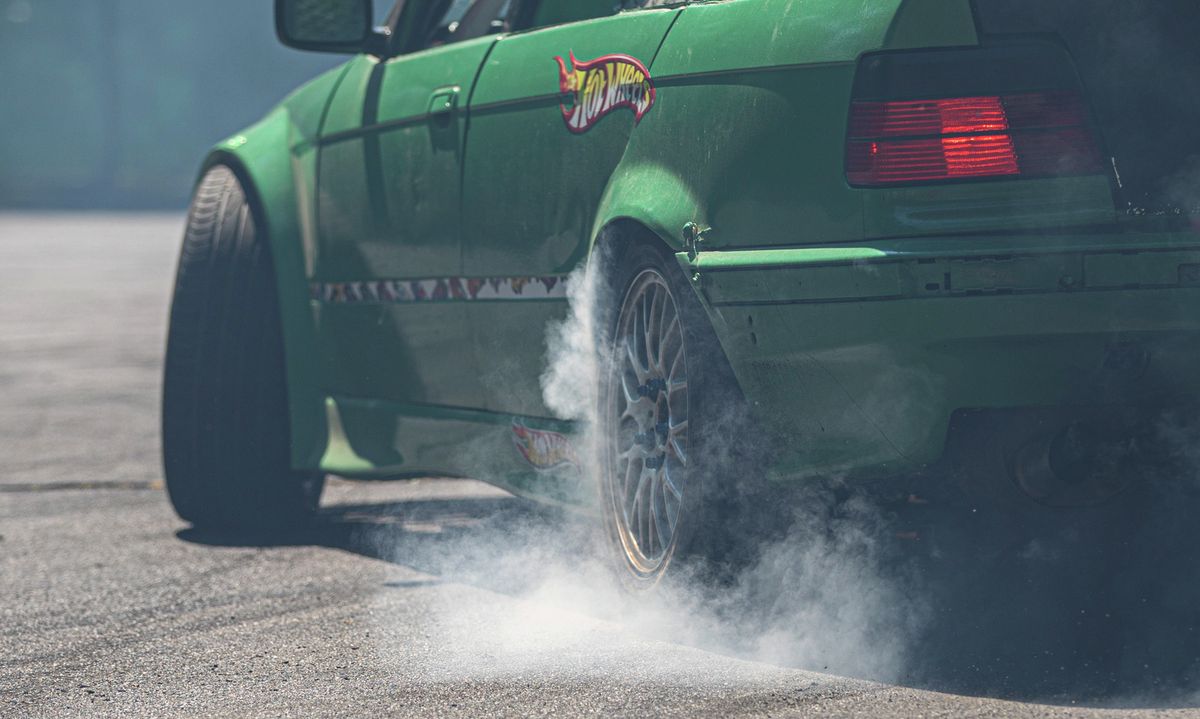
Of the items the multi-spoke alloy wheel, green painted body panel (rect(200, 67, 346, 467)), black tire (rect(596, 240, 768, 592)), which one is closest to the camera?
black tire (rect(596, 240, 768, 592))

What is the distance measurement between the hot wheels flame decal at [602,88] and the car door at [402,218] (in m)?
0.54

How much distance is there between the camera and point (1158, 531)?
13.5 ft

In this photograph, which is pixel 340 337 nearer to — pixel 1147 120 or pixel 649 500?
pixel 649 500

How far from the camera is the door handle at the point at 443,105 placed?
16.3 feet

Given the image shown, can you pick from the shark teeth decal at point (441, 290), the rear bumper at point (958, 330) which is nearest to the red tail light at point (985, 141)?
the rear bumper at point (958, 330)

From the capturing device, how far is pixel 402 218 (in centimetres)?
525

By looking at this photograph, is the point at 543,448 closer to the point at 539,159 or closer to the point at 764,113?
the point at 539,159

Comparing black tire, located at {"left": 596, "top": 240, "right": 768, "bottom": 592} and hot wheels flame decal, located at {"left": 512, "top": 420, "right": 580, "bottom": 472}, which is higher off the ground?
black tire, located at {"left": 596, "top": 240, "right": 768, "bottom": 592}

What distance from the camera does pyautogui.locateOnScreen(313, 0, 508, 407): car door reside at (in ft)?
16.5

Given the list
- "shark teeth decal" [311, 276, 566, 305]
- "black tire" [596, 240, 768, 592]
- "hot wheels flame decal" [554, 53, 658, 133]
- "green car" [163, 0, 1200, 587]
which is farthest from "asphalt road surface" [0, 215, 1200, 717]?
"hot wheels flame decal" [554, 53, 658, 133]

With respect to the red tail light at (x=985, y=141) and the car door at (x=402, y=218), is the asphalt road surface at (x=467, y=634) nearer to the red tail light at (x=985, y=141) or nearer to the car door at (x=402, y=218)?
the car door at (x=402, y=218)

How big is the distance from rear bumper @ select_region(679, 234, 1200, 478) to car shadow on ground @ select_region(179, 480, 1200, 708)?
0.48 meters

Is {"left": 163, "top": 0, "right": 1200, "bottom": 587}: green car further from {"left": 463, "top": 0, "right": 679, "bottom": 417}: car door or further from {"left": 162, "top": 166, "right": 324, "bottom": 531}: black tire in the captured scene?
{"left": 162, "top": 166, "right": 324, "bottom": 531}: black tire

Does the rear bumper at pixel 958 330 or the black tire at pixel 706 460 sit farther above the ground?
the rear bumper at pixel 958 330
